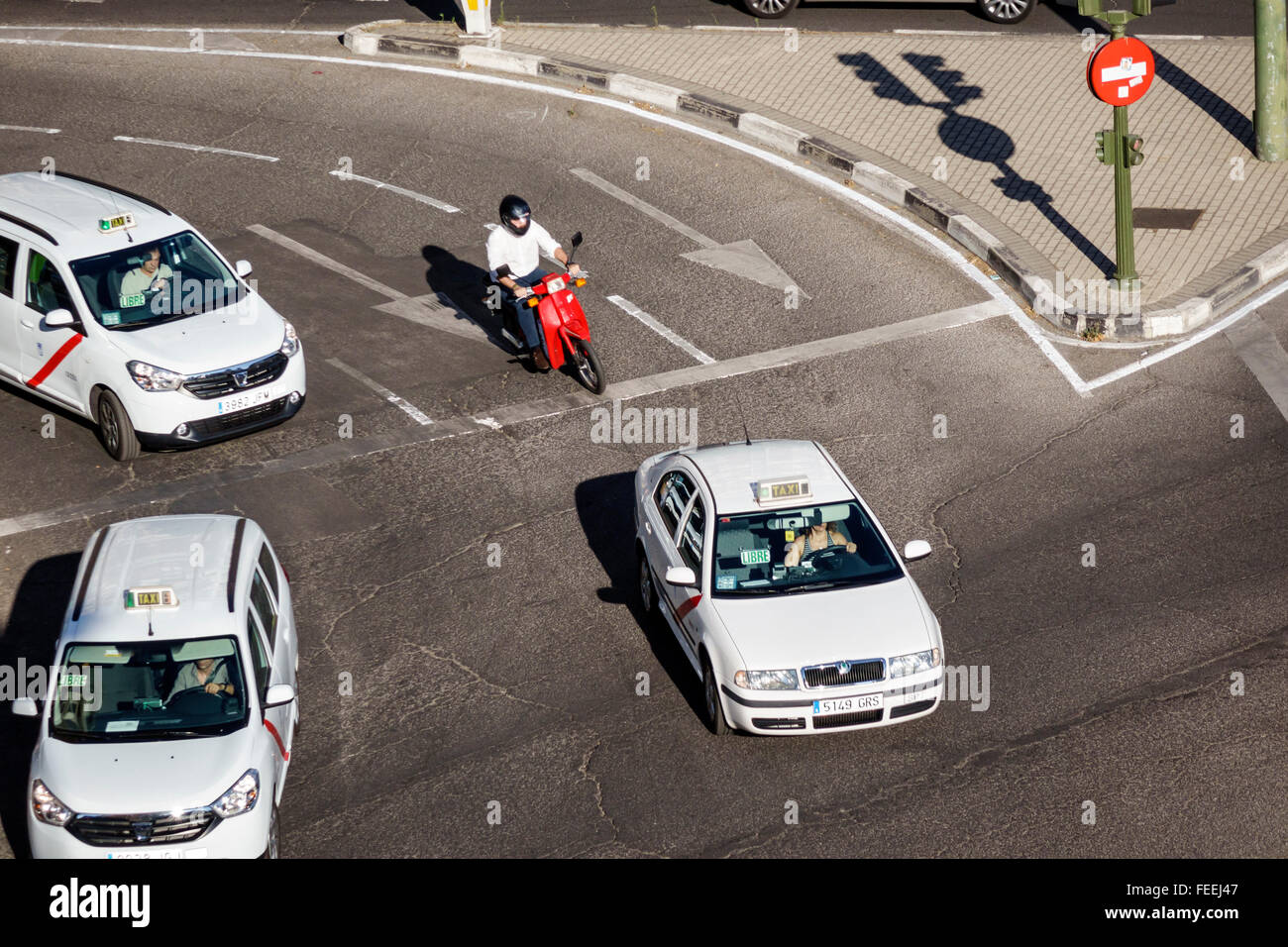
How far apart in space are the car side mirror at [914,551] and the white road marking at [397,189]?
9906mm

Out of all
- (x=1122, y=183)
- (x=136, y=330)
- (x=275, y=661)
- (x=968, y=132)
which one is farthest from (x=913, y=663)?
(x=968, y=132)

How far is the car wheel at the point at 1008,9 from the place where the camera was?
2281 centimetres

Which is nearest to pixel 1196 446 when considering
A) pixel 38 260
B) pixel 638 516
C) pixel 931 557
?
pixel 931 557

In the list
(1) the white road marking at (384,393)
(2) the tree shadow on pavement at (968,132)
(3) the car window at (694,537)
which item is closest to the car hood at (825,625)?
(3) the car window at (694,537)

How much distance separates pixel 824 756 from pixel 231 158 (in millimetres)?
13758

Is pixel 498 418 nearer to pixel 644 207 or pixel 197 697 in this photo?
pixel 644 207

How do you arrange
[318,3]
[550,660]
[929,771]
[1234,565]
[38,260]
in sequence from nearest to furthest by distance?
[929,771] → [550,660] → [1234,565] → [38,260] → [318,3]

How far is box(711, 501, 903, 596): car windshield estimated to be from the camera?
1060 centimetres

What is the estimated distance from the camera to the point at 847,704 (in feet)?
32.3

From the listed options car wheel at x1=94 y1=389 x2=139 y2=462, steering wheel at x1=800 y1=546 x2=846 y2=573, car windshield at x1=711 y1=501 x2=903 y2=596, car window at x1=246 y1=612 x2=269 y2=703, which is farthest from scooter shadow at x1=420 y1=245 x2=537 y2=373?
car window at x1=246 y1=612 x2=269 y2=703

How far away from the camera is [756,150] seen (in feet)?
66.8

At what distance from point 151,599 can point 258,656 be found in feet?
2.53

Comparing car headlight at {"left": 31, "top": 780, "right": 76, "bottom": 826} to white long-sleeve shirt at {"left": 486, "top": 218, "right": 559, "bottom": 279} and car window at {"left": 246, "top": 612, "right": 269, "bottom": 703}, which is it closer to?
car window at {"left": 246, "top": 612, "right": 269, "bottom": 703}

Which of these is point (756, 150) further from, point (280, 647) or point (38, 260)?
point (280, 647)
